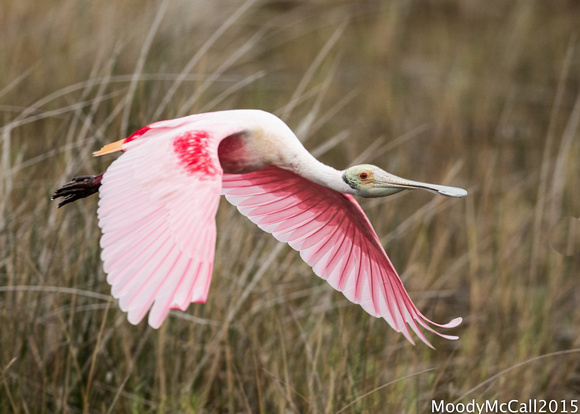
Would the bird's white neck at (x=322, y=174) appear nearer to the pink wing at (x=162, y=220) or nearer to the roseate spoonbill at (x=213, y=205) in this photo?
the roseate spoonbill at (x=213, y=205)

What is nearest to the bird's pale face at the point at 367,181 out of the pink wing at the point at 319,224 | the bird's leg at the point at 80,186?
the pink wing at the point at 319,224

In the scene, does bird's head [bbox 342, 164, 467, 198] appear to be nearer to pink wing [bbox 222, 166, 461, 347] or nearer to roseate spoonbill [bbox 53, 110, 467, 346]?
roseate spoonbill [bbox 53, 110, 467, 346]

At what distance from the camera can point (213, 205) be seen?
244 centimetres

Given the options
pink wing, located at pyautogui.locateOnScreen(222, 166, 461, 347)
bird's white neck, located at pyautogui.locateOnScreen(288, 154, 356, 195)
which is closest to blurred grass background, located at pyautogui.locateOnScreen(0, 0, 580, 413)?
pink wing, located at pyautogui.locateOnScreen(222, 166, 461, 347)

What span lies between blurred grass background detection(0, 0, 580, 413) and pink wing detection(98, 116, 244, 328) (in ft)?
3.21

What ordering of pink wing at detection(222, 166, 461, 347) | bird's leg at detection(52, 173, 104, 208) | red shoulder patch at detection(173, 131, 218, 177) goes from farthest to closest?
pink wing at detection(222, 166, 461, 347), bird's leg at detection(52, 173, 104, 208), red shoulder patch at detection(173, 131, 218, 177)

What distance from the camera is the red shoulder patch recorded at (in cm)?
252

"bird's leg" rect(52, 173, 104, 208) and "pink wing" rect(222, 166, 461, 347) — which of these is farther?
"pink wing" rect(222, 166, 461, 347)

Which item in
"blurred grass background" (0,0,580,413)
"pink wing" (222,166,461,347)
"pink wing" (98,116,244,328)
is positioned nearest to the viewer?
"pink wing" (98,116,244,328)

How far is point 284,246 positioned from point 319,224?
4.77ft

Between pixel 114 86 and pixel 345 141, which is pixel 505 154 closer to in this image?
pixel 345 141

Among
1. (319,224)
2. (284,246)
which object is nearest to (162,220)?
(319,224)

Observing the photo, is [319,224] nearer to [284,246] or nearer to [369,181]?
[369,181]

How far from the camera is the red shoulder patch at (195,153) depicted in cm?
252
